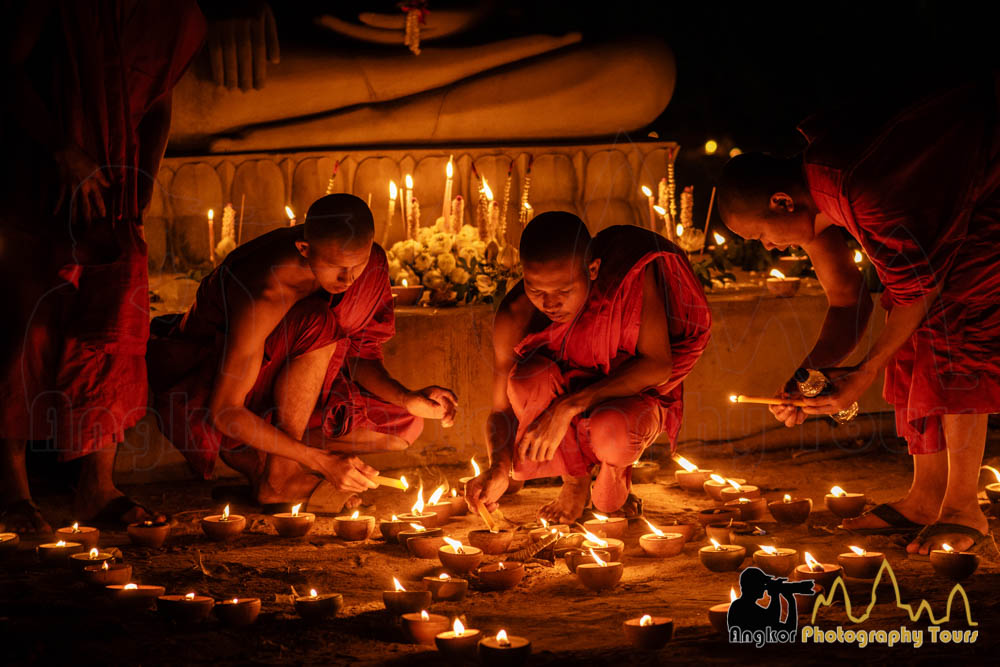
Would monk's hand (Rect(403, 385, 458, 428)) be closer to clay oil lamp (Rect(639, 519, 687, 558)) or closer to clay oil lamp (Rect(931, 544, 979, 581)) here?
clay oil lamp (Rect(639, 519, 687, 558))

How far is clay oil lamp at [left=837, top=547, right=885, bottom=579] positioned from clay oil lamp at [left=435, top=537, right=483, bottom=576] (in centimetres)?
120

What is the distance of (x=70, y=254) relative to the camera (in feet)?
15.0

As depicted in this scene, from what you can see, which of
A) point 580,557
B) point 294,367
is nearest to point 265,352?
point 294,367

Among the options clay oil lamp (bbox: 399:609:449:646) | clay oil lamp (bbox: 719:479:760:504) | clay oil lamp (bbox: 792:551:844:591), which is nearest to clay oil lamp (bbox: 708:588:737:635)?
clay oil lamp (bbox: 792:551:844:591)

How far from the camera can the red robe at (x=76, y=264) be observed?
4.55 metres

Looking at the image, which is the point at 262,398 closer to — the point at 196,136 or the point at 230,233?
the point at 230,233

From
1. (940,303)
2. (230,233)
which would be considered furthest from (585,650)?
(230,233)

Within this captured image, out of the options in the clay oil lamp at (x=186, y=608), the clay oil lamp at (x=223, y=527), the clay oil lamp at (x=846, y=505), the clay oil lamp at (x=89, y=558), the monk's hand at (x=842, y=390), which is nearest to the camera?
the clay oil lamp at (x=186, y=608)

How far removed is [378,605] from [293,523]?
101 cm

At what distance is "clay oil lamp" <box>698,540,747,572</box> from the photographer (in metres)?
3.79

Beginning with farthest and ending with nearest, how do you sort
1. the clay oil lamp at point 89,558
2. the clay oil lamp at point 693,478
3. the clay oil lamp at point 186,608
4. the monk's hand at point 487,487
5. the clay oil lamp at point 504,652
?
the clay oil lamp at point 693,478
the monk's hand at point 487,487
the clay oil lamp at point 89,558
the clay oil lamp at point 186,608
the clay oil lamp at point 504,652

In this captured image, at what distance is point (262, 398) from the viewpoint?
4926 mm

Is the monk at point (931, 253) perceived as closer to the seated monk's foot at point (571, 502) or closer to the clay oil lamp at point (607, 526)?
the clay oil lamp at point (607, 526)

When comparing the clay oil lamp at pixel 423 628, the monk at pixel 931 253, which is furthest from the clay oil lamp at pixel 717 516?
the clay oil lamp at pixel 423 628
